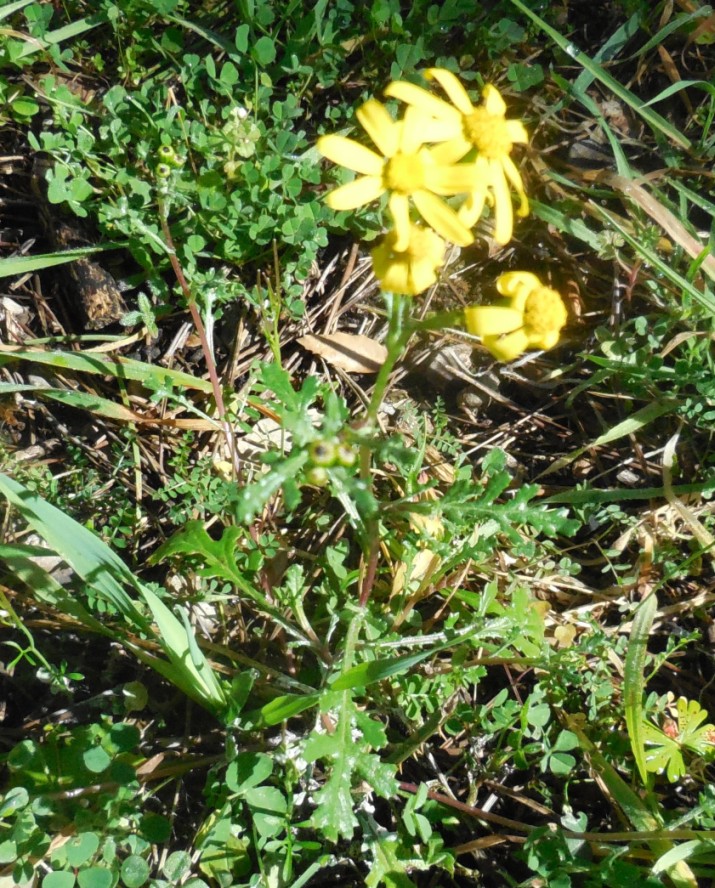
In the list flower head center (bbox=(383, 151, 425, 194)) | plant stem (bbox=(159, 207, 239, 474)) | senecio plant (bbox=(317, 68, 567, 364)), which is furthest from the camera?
plant stem (bbox=(159, 207, 239, 474))

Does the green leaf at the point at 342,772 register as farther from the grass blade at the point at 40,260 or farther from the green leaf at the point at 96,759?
the grass blade at the point at 40,260

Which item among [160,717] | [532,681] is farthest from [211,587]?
[532,681]

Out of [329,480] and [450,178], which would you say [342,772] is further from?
[450,178]

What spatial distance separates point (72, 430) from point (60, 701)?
1067 millimetres

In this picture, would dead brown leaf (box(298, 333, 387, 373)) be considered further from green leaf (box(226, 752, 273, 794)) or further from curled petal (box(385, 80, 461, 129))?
green leaf (box(226, 752, 273, 794))

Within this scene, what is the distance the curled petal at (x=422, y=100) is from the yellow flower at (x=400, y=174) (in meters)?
0.06

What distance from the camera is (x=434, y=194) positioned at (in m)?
2.01

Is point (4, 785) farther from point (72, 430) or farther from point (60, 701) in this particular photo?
point (72, 430)

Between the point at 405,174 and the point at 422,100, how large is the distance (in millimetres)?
273

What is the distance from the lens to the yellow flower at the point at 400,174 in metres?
1.93

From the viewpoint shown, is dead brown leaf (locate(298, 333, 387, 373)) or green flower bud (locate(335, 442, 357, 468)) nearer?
green flower bud (locate(335, 442, 357, 468))

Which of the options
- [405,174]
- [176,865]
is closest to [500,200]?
[405,174]

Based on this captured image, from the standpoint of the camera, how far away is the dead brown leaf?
10.6 feet

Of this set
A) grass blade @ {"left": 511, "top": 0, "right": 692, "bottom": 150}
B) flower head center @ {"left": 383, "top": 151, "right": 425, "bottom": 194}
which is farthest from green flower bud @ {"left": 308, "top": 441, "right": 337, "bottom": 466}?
grass blade @ {"left": 511, "top": 0, "right": 692, "bottom": 150}
